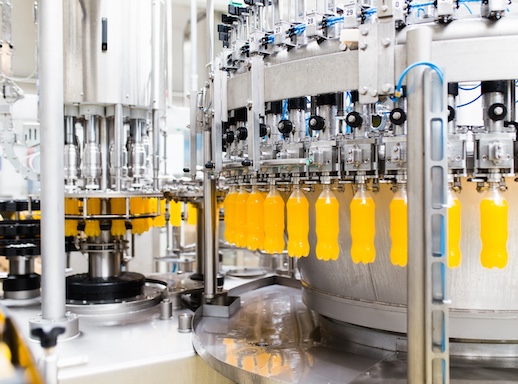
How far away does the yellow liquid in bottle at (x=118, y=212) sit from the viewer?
2643 millimetres

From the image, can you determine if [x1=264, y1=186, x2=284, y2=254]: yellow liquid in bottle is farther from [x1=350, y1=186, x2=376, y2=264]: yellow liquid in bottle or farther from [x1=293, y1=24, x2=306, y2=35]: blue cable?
[x1=293, y1=24, x2=306, y2=35]: blue cable

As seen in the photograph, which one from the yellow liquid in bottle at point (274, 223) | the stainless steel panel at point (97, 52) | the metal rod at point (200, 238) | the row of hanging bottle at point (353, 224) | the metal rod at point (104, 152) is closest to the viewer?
the row of hanging bottle at point (353, 224)

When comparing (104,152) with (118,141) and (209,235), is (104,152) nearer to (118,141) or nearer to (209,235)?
(118,141)

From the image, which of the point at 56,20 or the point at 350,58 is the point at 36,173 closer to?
the point at 56,20

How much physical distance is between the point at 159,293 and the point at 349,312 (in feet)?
4.12

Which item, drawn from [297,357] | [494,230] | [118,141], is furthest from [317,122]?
[118,141]

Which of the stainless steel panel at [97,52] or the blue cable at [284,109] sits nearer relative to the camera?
the blue cable at [284,109]

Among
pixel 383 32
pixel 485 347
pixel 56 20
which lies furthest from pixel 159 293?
pixel 383 32

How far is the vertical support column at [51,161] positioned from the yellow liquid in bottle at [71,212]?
604mm

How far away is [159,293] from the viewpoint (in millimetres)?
2762

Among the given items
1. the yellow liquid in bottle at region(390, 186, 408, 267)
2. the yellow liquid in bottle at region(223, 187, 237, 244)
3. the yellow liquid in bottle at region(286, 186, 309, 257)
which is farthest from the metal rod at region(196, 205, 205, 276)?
the yellow liquid in bottle at region(390, 186, 408, 267)

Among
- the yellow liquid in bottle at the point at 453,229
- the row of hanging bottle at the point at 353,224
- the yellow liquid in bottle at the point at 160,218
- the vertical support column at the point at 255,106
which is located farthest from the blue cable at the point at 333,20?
the yellow liquid in bottle at the point at 160,218

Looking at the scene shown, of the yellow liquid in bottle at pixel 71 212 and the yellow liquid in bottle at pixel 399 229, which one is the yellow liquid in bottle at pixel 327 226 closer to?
the yellow liquid in bottle at pixel 399 229

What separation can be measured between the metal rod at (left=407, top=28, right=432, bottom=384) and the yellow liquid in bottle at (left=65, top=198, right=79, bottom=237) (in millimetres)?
1843
